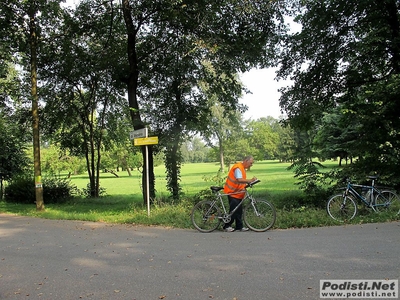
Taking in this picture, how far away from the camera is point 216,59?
10.5 metres

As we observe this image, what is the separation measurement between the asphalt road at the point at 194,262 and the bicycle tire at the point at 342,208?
749 mm

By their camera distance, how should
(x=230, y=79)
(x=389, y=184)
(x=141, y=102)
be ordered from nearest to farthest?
1. (x=389, y=184)
2. (x=230, y=79)
3. (x=141, y=102)

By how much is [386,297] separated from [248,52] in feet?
28.4

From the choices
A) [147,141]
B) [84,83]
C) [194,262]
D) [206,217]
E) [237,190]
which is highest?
[84,83]

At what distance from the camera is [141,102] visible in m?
17.0

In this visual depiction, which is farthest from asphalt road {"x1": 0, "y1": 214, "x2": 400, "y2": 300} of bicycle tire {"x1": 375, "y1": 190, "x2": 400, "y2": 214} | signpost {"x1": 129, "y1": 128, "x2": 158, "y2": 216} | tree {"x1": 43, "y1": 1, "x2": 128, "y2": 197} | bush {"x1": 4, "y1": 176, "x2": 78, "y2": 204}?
bush {"x1": 4, "y1": 176, "x2": 78, "y2": 204}

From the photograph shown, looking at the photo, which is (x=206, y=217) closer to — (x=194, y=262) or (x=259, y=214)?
(x=259, y=214)

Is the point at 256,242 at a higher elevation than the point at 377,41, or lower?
lower

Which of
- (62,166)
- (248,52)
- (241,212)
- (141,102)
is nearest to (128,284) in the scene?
(241,212)

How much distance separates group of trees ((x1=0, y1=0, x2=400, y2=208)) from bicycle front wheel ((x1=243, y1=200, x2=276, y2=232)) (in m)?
3.97

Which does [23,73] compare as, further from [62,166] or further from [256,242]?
[62,166]

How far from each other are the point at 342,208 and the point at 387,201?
1225mm

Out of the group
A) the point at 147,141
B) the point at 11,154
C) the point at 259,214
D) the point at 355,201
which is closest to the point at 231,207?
the point at 259,214

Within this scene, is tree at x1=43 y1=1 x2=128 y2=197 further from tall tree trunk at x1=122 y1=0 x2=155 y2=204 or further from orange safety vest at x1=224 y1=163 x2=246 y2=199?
orange safety vest at x1=224 y1=163 x2=246 y2=199
